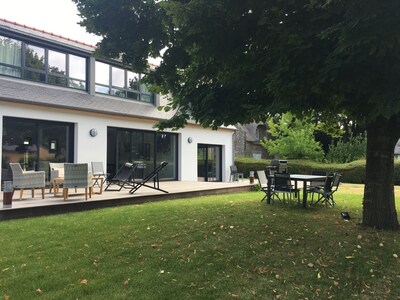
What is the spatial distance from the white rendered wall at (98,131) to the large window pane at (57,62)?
1881 mm

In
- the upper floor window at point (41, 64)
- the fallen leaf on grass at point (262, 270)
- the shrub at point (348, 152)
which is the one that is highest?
the upper floor window at point (41, 64)

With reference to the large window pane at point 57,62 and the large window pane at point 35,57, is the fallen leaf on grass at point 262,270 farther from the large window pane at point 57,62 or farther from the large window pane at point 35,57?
the large window pane at point 57,62

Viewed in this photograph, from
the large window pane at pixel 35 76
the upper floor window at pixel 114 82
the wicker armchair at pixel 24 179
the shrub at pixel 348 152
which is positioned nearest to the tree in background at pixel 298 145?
the shrub at pixel 348 152

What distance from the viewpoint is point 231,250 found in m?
5.00

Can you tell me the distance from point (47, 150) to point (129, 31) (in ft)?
29.6

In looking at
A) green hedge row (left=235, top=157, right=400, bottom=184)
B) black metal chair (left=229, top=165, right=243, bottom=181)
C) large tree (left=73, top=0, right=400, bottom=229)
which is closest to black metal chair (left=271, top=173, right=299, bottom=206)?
large tree (left=73, top=0, right=400, bottom=229)

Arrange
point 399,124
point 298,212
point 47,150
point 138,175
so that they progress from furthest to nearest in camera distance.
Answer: point 138,175
point 47,150
point 298,212
point 399,124

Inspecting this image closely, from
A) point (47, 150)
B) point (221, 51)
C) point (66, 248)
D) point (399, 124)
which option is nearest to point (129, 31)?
point (221, 51)

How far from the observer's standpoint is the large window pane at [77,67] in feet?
46.4

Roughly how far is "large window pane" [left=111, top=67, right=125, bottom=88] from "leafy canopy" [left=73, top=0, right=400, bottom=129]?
1040 cm

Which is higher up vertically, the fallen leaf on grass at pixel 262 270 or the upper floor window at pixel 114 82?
the upper floor window at pixel 114 82

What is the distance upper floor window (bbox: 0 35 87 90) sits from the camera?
12.2 metres

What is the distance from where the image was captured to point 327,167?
75.8ft

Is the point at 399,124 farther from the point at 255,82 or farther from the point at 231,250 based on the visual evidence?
the point at 231,250
